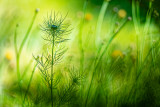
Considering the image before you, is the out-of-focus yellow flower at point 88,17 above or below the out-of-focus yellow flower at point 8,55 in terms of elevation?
above

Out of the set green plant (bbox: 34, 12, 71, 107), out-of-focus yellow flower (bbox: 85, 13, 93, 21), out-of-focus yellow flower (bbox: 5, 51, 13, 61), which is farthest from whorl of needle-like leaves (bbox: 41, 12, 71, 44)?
out-of-focus yellow flower (bbox: 85, 13, 93, 21)

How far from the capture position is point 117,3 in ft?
6.83

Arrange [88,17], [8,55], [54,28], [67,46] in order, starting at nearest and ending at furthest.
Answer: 1. [54,28]
2. [67,46]
3. [8,55]
4. [88,17]

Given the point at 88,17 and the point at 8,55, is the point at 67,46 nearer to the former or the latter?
the point at 8,55

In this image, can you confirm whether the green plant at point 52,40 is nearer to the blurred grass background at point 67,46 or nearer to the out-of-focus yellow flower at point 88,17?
the blurred grass background at point 67,46

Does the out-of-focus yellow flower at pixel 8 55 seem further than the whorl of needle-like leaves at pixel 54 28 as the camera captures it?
Yes

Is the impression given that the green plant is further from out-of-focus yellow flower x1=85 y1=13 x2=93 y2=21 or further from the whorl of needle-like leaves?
out-of-focus yellow flower x1=85 y1=13 x2=93 y2=21

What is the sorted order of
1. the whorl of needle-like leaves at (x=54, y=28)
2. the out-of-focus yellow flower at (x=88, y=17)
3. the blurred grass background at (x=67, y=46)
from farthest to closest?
the out-of-focus yellow flower at (x=88, y=17) → the blurred grass background at (x=67, y=46) → the whorl of needle-like leaves at (x=54, y=28)

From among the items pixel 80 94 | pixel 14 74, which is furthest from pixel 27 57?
pixel 80 94

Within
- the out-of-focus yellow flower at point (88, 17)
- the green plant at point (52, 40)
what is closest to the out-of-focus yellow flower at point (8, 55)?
the green plant at point (52, 40)

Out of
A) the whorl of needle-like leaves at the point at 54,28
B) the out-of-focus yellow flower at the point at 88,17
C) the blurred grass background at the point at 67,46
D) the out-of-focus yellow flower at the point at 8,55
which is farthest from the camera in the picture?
the out-of-focus yellow flower at the point at 88,17

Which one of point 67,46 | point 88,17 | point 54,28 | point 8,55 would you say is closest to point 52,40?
point 54,28

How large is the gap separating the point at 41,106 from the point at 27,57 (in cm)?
62

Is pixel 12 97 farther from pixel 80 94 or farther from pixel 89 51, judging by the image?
pixel 89 51
